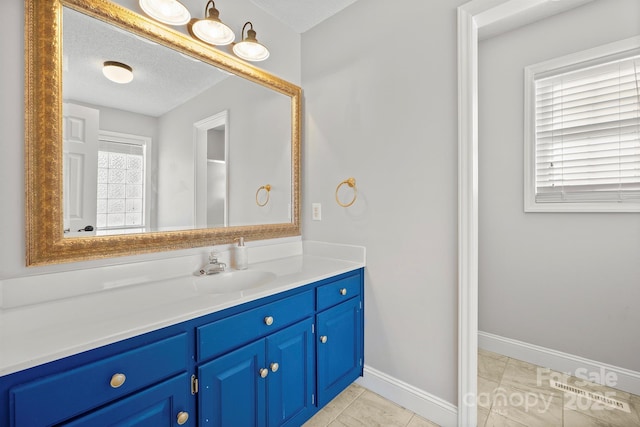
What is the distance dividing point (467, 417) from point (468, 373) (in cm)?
22

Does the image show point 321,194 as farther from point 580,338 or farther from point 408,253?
point 580,338

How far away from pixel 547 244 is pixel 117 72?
284 cm

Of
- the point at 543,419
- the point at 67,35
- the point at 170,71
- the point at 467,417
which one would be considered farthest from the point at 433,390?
the point at 67,35

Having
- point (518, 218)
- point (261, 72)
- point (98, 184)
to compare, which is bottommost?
point (518, 218)

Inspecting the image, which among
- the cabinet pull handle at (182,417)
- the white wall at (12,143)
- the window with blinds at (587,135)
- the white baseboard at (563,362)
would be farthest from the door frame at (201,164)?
the white baseboard at (563,362)

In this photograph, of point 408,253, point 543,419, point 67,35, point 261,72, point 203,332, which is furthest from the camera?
point 261,72

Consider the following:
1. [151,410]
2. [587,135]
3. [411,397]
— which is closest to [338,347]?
[411,397]

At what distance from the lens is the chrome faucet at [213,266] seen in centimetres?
150

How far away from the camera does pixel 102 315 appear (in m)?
0.95

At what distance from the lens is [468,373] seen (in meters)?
1.44

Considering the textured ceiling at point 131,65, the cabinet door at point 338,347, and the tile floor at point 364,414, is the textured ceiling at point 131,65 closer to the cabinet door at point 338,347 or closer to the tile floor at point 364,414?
the cabinet door at point 338,347

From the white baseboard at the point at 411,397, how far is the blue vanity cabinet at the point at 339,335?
9cm

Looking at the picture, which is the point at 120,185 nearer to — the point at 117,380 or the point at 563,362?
the point at 117,380

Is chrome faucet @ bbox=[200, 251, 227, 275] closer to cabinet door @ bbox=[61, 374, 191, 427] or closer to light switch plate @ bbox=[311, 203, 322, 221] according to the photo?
cabinet door @ bbox=[61, 374, 191, 427]
